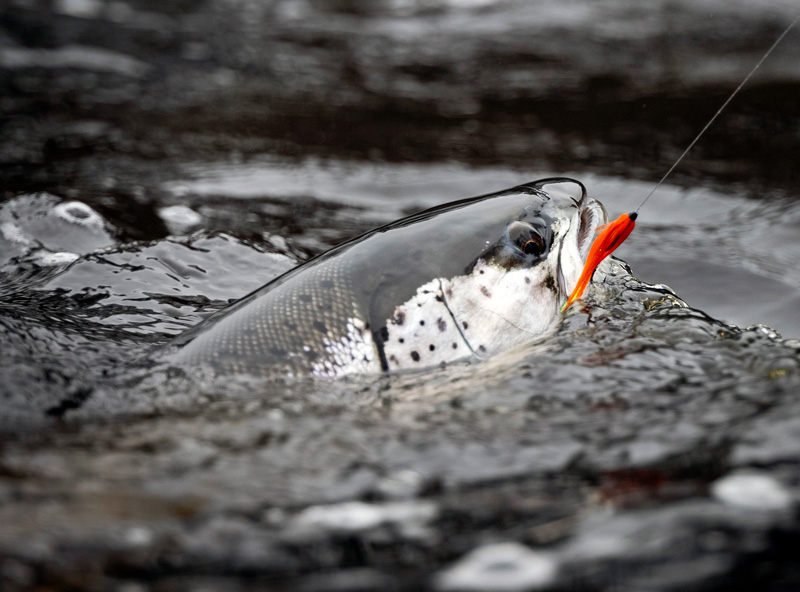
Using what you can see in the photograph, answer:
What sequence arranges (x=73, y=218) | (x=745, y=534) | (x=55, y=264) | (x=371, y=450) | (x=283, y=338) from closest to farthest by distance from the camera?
(x=745, y=534), (x=371, y=450), (x=283, y=338), (x=55, y=264), (x=73, y=218)

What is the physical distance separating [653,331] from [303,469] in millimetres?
1575

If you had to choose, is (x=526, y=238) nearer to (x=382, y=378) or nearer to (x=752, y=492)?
(x=382, y=378)

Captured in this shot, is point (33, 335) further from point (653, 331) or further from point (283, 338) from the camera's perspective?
point (653, 331)

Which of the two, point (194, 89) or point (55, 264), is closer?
point (55, 264)

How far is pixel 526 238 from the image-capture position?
129 inches

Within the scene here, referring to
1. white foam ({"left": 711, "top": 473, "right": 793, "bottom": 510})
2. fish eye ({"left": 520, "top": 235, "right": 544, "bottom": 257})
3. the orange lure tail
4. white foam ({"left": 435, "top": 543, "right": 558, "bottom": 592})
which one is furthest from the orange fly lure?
white foam ({"left": 435, "top": 543, "right": 558, "bottom": 592})

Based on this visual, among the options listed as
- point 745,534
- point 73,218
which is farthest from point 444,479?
point 73,218

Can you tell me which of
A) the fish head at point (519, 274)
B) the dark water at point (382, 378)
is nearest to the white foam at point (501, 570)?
the dark water at point (382, 378)

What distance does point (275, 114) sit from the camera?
25.7ft

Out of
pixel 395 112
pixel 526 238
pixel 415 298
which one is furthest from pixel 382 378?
pixel 395 112

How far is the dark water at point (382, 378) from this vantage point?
1.94 meters

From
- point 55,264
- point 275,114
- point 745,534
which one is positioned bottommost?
point 55,264

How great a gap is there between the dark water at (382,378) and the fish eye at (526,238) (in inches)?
14.3

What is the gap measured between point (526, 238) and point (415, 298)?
1.78 ft
